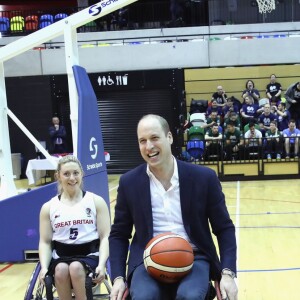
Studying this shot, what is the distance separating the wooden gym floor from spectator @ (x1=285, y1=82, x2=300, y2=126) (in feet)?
15.5

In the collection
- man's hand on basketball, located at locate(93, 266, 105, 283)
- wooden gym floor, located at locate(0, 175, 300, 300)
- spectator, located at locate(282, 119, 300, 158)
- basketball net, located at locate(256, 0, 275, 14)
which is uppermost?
basketball net, located at locate(256, 0, 275, 14)

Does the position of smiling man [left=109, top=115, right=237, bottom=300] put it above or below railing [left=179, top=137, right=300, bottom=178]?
above

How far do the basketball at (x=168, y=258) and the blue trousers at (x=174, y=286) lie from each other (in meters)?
0.04

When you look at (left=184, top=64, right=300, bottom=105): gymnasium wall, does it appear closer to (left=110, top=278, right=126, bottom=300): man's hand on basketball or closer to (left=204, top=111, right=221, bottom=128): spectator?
(left=204, top=111, right=221, bottom=128): spectator

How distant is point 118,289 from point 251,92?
12596 millimetres

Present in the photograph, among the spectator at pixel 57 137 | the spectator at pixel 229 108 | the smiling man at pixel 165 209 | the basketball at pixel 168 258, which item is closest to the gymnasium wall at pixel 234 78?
the spectator at pixel 229 108

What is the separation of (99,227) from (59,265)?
1.33 ft

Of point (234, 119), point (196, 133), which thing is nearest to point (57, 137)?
point (196, 133)

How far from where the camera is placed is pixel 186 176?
8.05 feet

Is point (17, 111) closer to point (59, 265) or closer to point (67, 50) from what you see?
point (67, 50)

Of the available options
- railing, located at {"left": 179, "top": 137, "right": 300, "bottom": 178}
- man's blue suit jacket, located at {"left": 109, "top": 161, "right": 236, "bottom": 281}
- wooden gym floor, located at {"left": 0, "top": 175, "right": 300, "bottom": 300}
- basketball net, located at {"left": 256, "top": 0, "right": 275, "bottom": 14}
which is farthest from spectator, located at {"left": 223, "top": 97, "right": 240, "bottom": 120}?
man's blue suit jacket, located at {"left": 109, "top": 161, "right": 236, "bottom": 281}

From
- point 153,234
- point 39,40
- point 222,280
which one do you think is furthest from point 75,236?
point 39,40

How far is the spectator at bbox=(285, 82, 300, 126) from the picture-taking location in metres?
14.1

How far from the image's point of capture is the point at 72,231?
3410 millimetres
